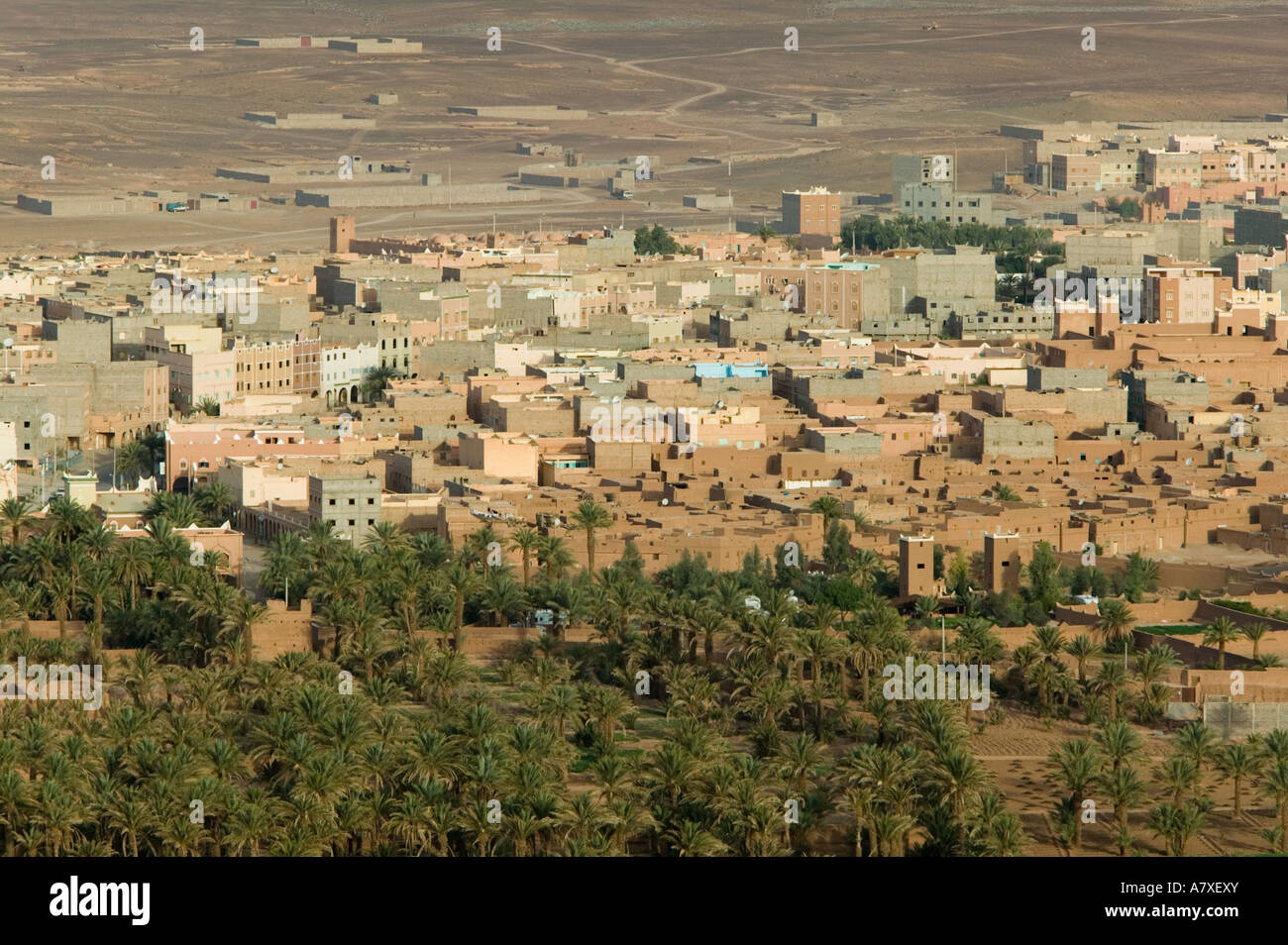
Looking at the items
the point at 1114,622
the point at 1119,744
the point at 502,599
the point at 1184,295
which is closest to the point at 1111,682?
the point at 1114,622

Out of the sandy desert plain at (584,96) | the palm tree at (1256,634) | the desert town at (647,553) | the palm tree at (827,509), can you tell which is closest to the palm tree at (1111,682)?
the desert town at (647,553)

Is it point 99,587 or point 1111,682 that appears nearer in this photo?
point 1111,682

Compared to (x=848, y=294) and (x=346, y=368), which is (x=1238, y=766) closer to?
(x=346, y=368)

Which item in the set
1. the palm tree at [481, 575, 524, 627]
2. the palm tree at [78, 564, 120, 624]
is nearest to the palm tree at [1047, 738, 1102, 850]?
the palm tree at [481, 575, 524, 627]

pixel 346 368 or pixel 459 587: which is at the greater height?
pixel 346 368

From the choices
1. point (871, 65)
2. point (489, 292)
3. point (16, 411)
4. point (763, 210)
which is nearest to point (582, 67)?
point (871, 65)

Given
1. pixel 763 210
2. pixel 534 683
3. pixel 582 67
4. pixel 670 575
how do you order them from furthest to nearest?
pixel 582 67 < pixel 763 210 < pixel 670 575 < pixel 534 683

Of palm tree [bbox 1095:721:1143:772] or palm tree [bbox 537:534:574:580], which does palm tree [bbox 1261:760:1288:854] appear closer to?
palm tree [bbox 1095:721:1143:772]
